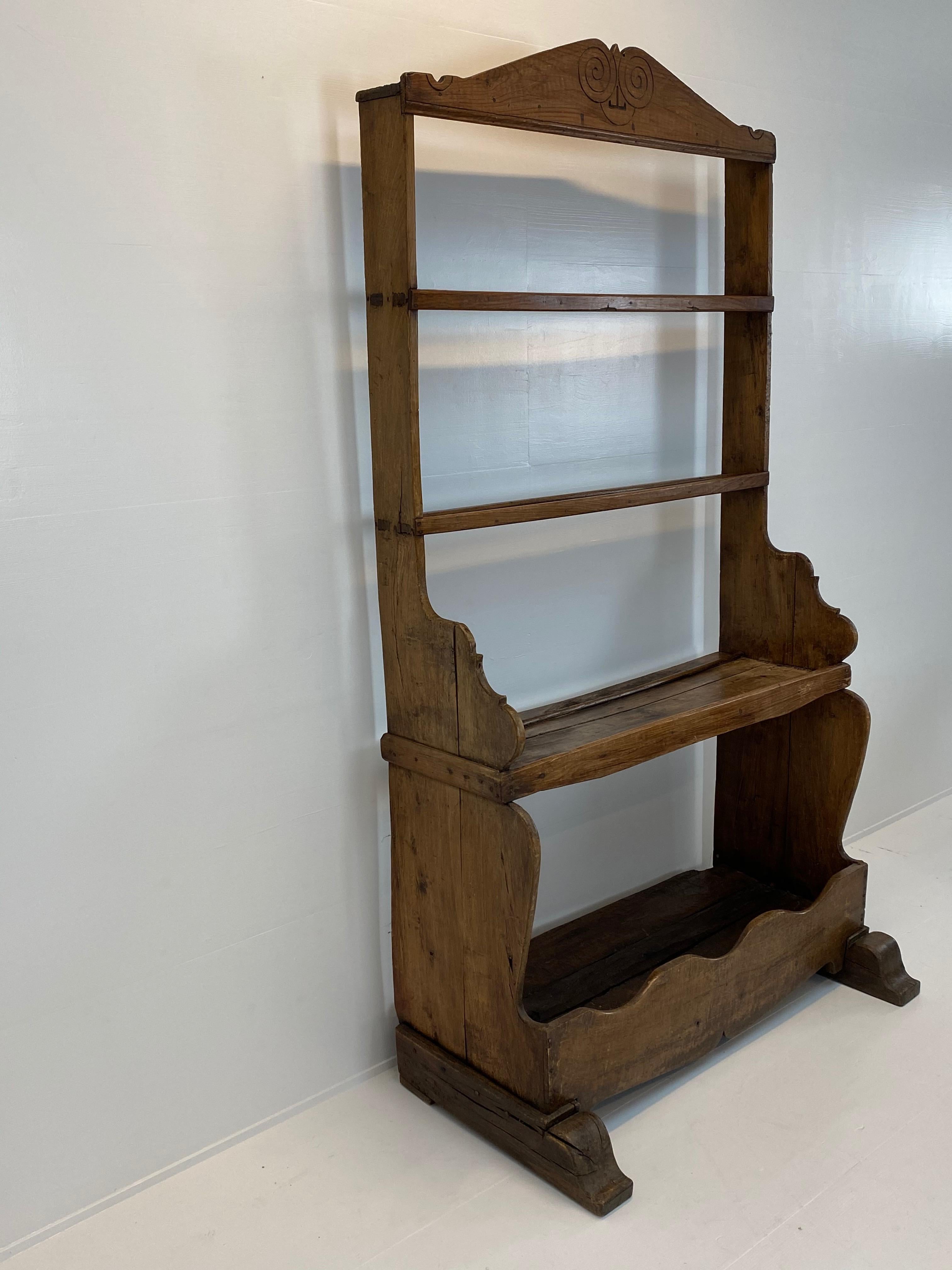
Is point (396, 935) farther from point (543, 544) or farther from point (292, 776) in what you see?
point (543, 544)

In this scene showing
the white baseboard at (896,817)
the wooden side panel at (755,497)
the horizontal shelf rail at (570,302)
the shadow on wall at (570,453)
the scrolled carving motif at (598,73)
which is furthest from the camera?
the white baseboard at (896,817)

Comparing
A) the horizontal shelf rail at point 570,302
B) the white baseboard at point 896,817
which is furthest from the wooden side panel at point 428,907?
the white baseboard at point 896,817

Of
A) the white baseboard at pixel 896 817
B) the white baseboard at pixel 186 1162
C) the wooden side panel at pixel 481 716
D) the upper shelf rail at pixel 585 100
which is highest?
the upper shelf rail at pixel 585 100

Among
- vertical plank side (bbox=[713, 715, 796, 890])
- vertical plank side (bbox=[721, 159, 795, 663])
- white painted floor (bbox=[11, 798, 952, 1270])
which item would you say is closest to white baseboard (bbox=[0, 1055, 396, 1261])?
white painted floor (bbox=[11, 798, 952, 1270])

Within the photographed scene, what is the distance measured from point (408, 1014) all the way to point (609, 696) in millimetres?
808

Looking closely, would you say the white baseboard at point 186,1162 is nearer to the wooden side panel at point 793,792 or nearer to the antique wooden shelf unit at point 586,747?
the antique wooden shelf unit at point 586,747

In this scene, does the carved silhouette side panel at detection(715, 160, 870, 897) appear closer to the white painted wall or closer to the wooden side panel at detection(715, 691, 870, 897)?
the wooden side panel at detection(715, 691, 870, 897)

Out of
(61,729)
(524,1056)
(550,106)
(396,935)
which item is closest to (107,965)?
(61,729)

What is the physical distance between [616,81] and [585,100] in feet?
0.32

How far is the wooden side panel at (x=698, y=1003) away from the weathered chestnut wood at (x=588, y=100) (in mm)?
1627

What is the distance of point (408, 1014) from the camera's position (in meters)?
2.40

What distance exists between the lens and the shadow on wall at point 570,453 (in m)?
2.34

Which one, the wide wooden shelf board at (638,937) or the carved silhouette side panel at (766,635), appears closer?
the wide wooden shelf board at (638,937)

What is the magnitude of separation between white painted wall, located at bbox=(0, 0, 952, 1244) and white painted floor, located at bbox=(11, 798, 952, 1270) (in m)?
0.12
